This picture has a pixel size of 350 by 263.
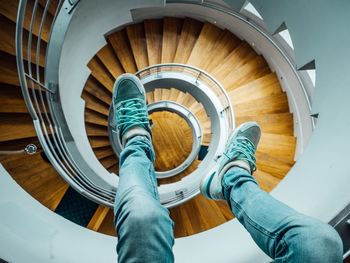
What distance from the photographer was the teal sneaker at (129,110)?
85.8 inches

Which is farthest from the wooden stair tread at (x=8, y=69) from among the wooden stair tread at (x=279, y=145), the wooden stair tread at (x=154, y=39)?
the wooden stair tread at (x=279, y=145)

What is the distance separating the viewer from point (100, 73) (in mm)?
4414

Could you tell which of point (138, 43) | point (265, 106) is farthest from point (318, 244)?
point (138, 43)

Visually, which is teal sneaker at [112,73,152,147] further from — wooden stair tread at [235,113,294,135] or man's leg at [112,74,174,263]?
wooden stair tread at [235,113,294,135]

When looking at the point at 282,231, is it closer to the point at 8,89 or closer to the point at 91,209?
the point at 91,209

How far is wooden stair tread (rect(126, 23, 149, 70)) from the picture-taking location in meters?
4.66

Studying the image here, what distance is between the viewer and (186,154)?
6.38m

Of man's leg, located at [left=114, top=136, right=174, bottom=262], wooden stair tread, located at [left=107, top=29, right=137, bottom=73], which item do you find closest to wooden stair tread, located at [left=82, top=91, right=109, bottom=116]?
wooden stair tread, located at [left=107, top=29, right=137, bottom=73]

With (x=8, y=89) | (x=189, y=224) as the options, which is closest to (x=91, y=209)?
(x=189, y=224)

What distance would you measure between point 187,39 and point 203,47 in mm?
322

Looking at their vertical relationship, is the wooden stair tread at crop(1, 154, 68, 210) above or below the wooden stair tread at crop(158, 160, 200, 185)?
above

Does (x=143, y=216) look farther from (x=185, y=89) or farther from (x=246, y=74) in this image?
(x=185, y=89)

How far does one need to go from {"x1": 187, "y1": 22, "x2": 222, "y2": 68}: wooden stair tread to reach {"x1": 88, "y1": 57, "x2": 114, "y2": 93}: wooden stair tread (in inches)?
53.2

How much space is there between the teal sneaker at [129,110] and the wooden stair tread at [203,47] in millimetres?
2231
